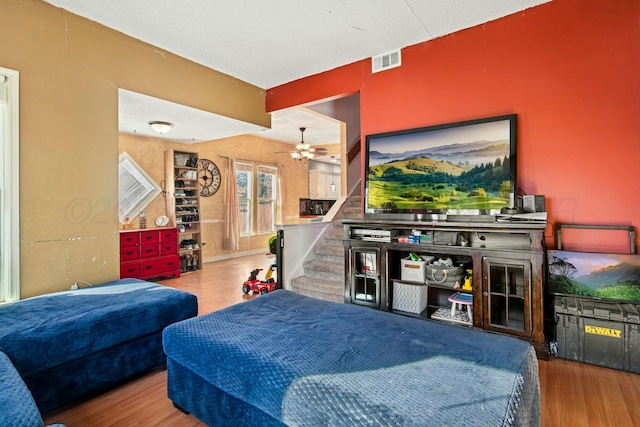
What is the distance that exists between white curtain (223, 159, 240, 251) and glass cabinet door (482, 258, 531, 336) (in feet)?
18.5

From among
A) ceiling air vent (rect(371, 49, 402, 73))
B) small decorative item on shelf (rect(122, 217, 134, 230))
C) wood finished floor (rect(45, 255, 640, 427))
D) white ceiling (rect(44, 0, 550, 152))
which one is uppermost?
white ceiling (rect(44, 0, 550, 152))

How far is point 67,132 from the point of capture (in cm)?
285

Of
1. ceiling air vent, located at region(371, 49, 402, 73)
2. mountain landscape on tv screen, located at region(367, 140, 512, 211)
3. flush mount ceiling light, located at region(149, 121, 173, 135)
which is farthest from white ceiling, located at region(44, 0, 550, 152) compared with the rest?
mountain landscape on tv screen, located at region(367, 140, 512, 211)

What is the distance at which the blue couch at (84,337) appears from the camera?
5.85ft

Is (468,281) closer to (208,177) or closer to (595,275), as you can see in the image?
(595,275)

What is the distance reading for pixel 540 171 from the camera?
2.78m

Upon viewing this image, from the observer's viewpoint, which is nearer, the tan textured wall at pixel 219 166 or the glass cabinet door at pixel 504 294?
the glass cabinet door at pixel 504 294

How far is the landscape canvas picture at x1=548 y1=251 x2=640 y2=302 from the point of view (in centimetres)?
231

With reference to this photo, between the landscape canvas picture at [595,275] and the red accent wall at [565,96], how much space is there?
20cm

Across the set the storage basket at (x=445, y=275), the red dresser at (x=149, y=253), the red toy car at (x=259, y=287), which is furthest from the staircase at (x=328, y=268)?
the red dresser at (x=149, y=253)

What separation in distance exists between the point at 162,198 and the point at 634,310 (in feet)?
21.5

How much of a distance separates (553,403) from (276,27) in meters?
3.61

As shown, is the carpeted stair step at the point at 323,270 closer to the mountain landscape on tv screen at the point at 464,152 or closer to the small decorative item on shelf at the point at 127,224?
the mountain landscape on tv screen at the point at 464,152

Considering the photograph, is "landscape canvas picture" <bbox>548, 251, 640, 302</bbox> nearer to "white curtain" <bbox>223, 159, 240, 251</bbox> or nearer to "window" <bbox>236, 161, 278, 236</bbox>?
"white curtain" <bbox>223, 159, 240, 251</bbox>
